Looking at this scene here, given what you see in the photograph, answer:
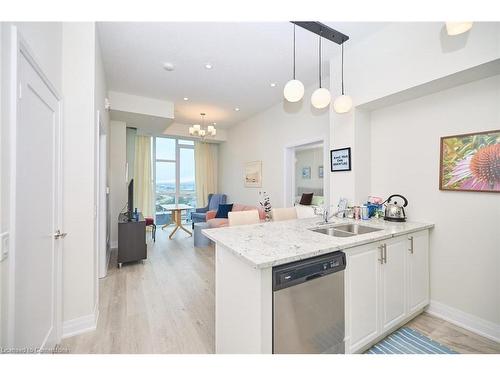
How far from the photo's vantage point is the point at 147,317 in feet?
Answer: 6.97

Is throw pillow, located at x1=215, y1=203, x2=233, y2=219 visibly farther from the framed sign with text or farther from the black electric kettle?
the black electric kettle

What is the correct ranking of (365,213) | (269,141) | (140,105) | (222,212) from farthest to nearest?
1. (222,212)
2. (269,141)
3. (140,105)
4. (365,213)

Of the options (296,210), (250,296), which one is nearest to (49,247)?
(250,296)

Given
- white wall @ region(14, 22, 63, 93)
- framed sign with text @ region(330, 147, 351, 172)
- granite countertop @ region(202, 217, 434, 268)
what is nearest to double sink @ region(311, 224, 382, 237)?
granite countertop @ region(202, 217, 434, 268)

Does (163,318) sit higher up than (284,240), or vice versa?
(284,240)

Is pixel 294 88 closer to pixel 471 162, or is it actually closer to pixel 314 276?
pixel 314 276

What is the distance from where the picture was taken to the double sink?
204 centimetres

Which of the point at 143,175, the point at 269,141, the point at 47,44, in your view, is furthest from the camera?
the point at 143,175

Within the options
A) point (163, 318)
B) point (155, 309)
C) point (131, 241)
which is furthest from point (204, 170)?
point (163, 318)

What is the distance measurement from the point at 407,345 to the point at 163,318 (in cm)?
214

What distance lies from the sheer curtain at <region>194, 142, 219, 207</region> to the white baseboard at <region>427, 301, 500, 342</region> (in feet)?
19.9

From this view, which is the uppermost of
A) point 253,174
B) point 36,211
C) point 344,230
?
point 253,174

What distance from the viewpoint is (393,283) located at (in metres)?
1.81
